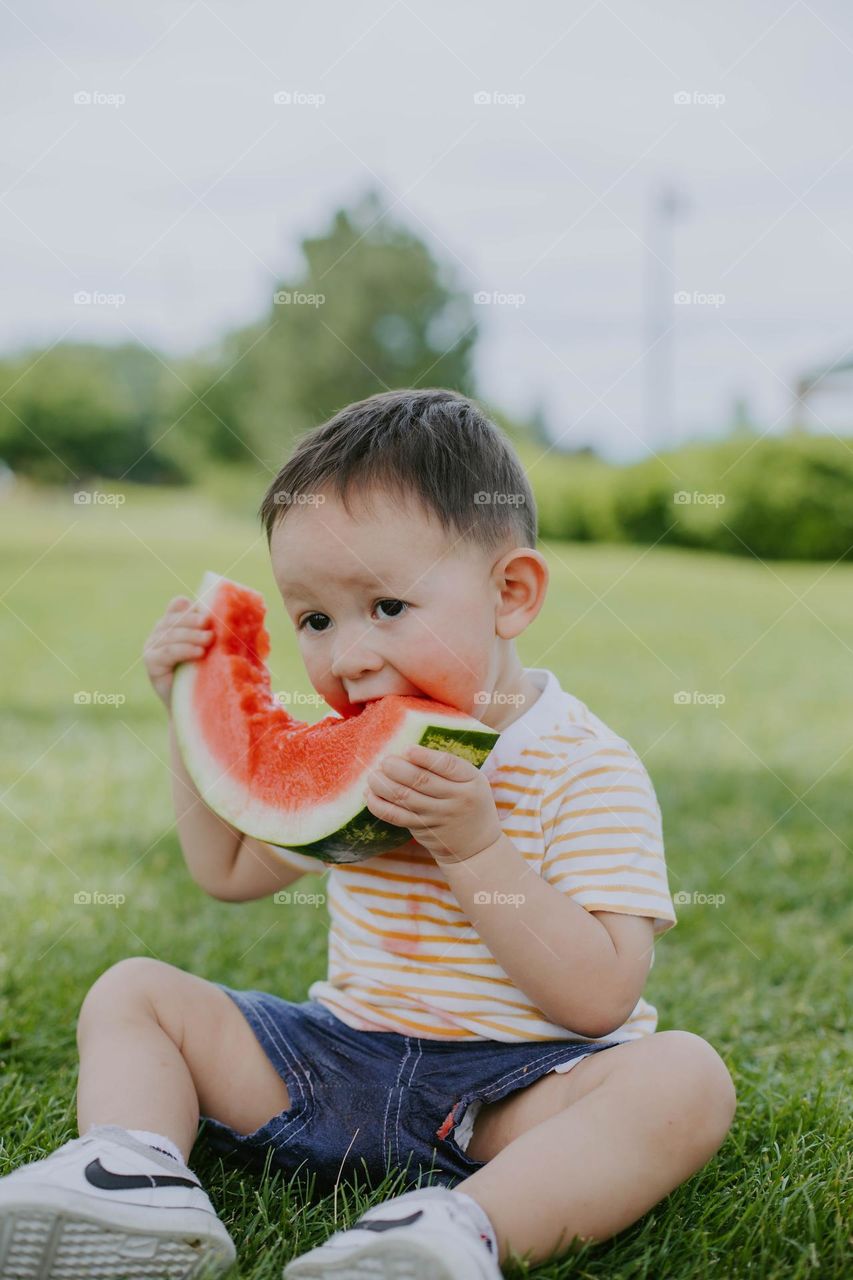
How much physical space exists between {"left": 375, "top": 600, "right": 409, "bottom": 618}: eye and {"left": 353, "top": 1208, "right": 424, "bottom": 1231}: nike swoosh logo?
0.83m

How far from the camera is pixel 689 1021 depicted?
2.74 metres

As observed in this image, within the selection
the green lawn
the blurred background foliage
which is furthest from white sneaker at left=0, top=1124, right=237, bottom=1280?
the blurred background foliage

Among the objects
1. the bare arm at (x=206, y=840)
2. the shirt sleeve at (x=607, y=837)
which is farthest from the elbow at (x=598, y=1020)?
the bare arm at (x=206, y=840)

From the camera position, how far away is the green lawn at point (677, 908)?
71.4 inches

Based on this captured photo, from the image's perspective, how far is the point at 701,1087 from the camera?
1.70m

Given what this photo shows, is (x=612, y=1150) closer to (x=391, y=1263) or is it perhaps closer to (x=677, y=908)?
(x=391, y=1263)

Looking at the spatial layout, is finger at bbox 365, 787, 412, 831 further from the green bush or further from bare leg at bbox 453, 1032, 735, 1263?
the green bush

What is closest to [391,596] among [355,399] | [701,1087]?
[701,1087]

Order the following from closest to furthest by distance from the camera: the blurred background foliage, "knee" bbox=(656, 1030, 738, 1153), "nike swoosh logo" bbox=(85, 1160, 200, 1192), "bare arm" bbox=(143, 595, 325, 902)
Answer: "nike swoosh logo" bbox=(85, 1160, 200, 1192)
"knee" bbox=(656, 1030, 738, 1153)
"bare arm" bbox=(143, 595, 325, 902)
the blurred background foliage

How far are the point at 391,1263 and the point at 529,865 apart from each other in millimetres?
603

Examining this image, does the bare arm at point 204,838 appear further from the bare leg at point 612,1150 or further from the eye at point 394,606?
the bare leg at point 612,1150

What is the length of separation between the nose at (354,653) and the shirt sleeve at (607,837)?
0.35m

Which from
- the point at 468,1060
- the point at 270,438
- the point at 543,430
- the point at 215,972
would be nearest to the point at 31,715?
the point at 215,972

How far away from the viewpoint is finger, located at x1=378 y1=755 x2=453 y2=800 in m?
1.77
